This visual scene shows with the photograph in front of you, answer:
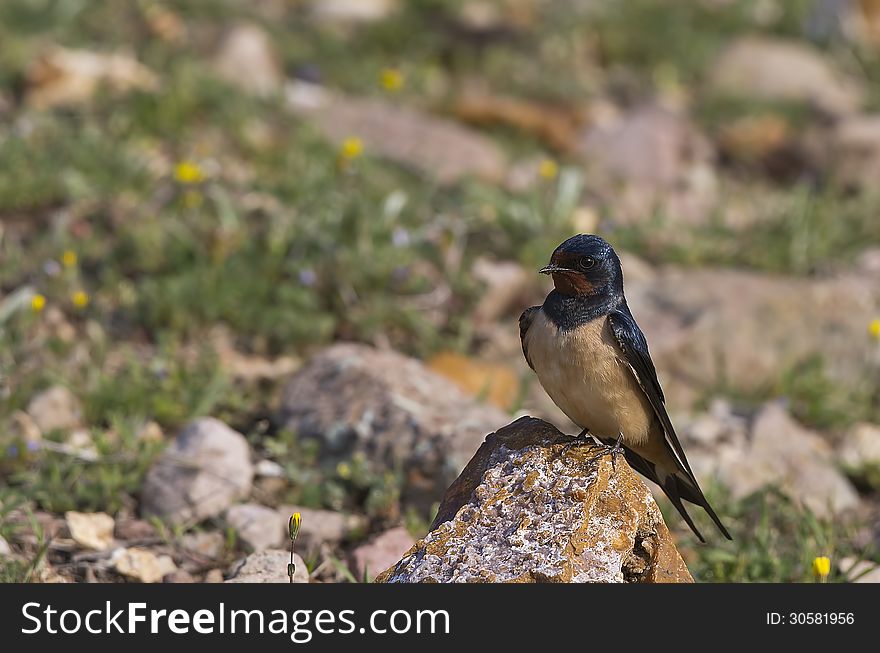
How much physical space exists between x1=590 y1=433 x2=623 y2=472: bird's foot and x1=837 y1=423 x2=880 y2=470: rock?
2.75 m

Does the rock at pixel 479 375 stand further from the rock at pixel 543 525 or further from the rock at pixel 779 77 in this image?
the rock at pixel 779 77

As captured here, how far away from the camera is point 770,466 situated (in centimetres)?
638

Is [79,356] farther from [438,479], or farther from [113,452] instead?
[438,479]

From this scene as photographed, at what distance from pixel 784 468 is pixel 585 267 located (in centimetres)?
259

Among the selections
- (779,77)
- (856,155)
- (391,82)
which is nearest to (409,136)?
(391,82)

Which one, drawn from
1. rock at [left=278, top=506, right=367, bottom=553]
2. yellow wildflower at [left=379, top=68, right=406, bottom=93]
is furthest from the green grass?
yellow wildflower at [left=379, top=68, right=406, bottom=93]

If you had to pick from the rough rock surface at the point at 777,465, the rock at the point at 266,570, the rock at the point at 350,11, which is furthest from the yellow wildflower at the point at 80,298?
the rock at the point at 350,11

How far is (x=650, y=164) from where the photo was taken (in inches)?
391

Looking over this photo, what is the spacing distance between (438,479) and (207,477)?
1043 mm

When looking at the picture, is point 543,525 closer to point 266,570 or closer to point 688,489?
point 688,489

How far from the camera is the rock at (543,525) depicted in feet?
12.7

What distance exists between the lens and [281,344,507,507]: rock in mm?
5672

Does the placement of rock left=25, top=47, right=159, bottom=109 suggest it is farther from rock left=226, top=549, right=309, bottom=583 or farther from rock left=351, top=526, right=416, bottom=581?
rock left=226, top=549, right=309, bottom=583
